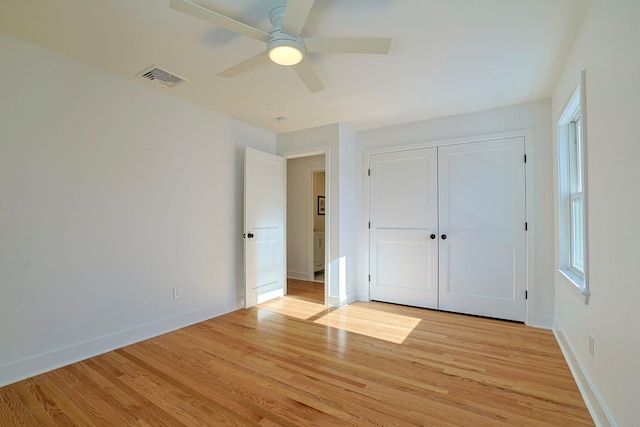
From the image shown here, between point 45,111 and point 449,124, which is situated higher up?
point 449,124

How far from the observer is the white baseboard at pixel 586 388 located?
1639 mm

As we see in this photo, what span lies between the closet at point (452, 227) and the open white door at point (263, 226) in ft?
4.31

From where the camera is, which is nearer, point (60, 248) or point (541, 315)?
point (60, 248)

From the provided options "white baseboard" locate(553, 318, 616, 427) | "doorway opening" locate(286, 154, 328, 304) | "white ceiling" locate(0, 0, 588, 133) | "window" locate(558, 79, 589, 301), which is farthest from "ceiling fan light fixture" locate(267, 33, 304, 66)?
"doorway opening" locate(286, 154, 328, 304)

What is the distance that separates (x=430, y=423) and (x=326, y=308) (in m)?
2.30

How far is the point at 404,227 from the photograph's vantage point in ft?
13.1

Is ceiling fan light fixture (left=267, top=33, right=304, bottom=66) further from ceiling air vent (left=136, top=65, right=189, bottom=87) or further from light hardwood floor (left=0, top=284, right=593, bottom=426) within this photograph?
light hardwood floor (left=0, top=284, right=593, bottom=426)

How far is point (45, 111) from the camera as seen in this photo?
2326 millimetres

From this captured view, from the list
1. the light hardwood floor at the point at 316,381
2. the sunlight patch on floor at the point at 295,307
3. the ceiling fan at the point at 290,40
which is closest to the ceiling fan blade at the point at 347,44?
the ceiling fan at the point at 290,40

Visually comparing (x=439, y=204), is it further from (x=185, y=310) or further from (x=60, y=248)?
(x=60, y=248)

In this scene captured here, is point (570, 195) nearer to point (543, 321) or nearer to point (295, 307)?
point (543, 321)

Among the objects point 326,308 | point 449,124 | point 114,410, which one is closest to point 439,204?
point 449,124

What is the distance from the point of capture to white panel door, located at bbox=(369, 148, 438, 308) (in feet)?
12.6

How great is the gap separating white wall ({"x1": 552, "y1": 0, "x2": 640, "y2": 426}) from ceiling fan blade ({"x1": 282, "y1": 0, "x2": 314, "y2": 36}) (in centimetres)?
142
